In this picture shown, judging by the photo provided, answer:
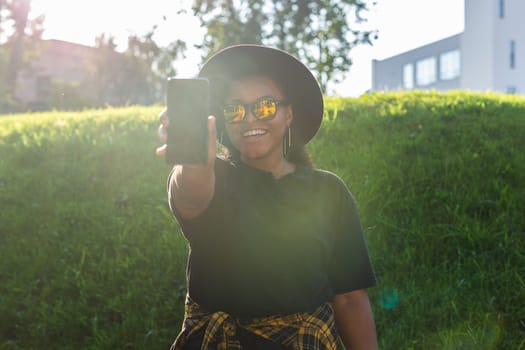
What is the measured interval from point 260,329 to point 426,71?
49.5 meters

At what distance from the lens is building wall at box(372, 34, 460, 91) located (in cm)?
4450

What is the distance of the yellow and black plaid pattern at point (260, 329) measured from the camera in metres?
2.05

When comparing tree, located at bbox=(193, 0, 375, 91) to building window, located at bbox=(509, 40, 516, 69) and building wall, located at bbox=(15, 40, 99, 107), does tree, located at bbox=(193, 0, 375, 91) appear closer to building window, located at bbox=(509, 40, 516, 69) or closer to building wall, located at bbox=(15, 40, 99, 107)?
building window, located at bbox=(509, 40, 516, 69)

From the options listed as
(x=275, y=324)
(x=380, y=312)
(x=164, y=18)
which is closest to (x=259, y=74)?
(x=275, y=324)

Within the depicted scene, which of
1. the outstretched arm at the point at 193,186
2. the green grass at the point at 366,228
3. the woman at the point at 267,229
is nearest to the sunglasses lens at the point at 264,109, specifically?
the woman at the point at 267,229

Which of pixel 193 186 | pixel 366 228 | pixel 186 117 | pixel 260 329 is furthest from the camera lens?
pixel 366 228

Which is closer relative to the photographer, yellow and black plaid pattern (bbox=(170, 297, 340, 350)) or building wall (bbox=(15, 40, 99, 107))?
yellow and black plaid pattern (bbox=(170, 297, 340, 350))

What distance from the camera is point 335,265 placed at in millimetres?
2320

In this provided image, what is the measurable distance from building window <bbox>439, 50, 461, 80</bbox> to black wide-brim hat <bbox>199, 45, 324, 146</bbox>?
44.1 metres

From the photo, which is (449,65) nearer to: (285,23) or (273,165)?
(285,23)

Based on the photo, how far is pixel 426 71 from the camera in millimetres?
48625

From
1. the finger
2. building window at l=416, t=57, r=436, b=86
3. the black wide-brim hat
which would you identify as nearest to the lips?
the black wide-brim hat

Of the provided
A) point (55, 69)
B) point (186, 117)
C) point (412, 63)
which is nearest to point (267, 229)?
point (186, 117)

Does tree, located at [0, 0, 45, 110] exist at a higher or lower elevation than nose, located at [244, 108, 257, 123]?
higher
